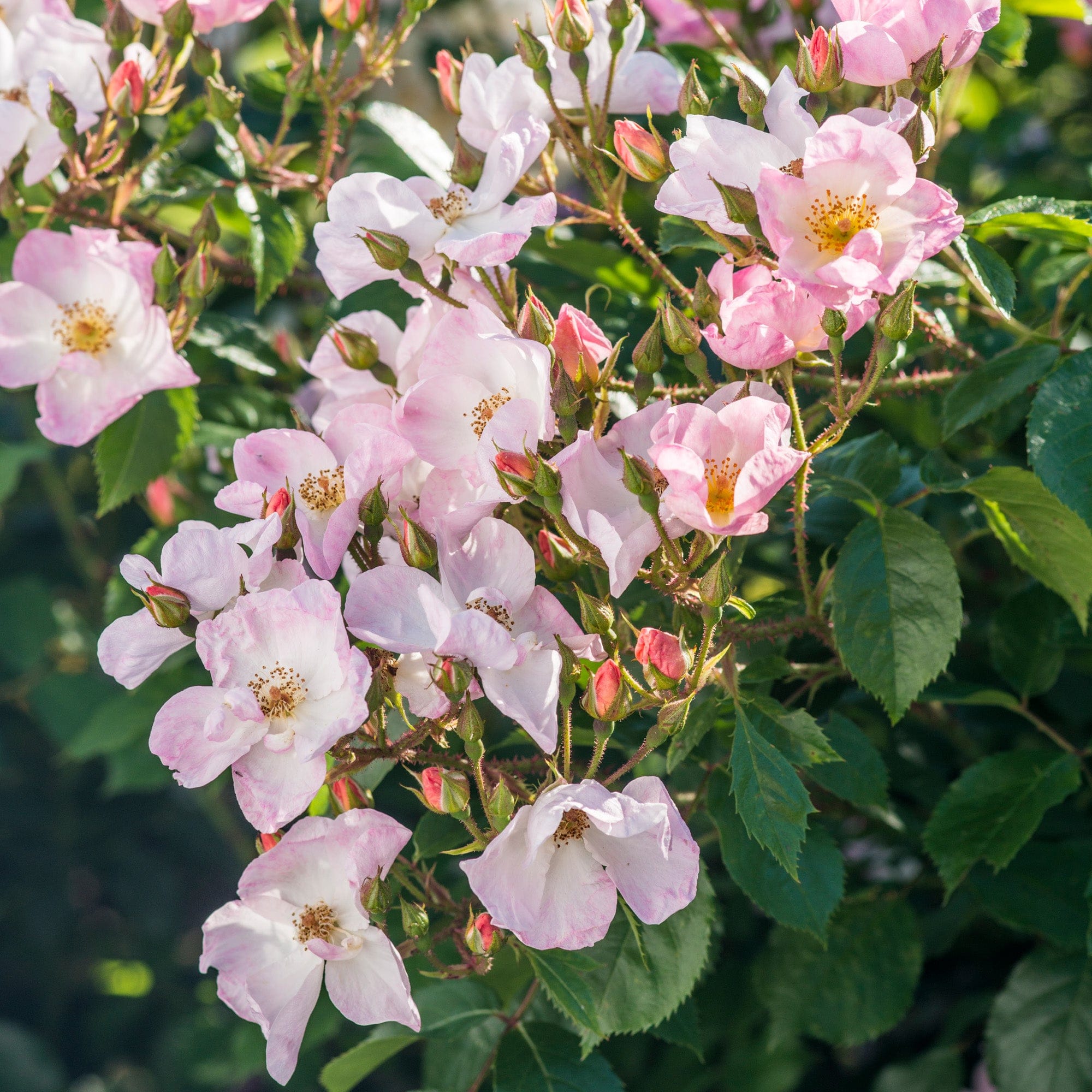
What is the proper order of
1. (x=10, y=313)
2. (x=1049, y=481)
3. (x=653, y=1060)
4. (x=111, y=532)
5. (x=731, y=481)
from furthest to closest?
(x=111, y=532), (x=653, y=1060), (x=10, y=313), (x=1049, y=481), (x=731, y=481)

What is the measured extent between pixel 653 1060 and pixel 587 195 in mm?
1082

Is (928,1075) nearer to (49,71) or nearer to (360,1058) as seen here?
(360,1058)

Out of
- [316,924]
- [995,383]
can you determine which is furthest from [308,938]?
[995,383]

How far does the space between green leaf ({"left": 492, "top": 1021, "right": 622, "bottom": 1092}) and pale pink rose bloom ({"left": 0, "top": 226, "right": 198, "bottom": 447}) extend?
1.71 ft

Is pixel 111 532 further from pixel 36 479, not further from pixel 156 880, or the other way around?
pixel 156 880

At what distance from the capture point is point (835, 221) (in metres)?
0.56

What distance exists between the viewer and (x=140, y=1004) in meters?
1.72

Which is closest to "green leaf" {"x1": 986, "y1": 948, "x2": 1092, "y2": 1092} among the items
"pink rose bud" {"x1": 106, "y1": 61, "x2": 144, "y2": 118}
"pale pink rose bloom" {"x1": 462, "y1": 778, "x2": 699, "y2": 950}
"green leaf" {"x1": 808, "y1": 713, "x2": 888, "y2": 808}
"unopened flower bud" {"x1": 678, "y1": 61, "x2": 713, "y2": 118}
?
"green leaf" {"x1": 808, "y1": 713, "x2": 888, "y2": 808}

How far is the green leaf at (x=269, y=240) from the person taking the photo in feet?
2.90

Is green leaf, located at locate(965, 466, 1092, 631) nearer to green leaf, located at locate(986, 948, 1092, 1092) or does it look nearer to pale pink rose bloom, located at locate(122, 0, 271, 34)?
green leaf, located at locate(986, 948, 1092, 1092)

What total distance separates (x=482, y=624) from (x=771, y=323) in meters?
0.22

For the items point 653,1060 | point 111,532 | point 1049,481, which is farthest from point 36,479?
point 1049,481

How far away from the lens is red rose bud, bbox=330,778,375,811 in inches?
24.5

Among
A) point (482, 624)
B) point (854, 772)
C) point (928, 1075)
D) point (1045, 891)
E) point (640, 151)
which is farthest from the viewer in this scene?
point (928, 1075)
